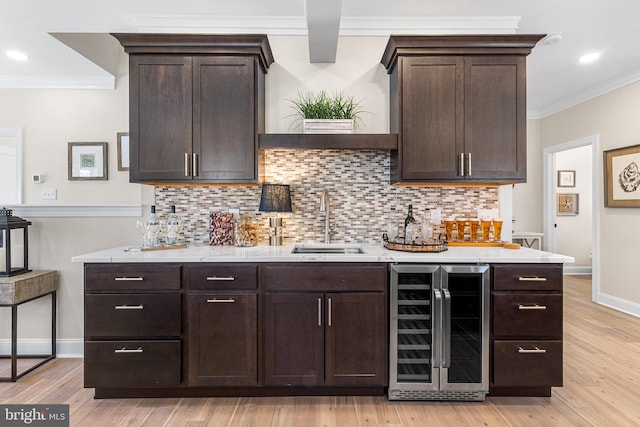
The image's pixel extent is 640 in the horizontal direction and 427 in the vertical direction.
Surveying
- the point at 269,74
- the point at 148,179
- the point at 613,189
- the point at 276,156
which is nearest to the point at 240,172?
the point at 276,156

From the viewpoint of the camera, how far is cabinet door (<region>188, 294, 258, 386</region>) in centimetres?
221

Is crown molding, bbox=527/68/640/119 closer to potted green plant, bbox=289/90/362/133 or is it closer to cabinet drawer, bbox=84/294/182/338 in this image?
potted green plant, bbox=289/90/362/133

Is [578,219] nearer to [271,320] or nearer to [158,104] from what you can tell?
[271,320]

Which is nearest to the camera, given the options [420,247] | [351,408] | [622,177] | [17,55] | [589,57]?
[351,408]

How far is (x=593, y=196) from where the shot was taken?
4590 millimetres

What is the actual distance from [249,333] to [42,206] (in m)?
2.22

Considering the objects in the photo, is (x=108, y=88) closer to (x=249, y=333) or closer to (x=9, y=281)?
(x=9, y=281)

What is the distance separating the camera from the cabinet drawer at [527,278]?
2205 millimetres

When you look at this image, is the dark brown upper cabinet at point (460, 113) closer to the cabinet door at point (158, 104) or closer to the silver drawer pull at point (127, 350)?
the cabinet door at point (158, 104)

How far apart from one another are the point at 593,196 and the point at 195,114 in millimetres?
4953

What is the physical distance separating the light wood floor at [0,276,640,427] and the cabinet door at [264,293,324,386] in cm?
18

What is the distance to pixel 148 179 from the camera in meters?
2.51

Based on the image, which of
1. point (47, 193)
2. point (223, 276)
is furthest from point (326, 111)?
point (47, 193)

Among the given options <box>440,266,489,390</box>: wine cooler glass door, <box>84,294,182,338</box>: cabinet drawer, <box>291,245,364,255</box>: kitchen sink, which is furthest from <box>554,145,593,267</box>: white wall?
<box>84,294,182,338</box>: cabinet drawer
